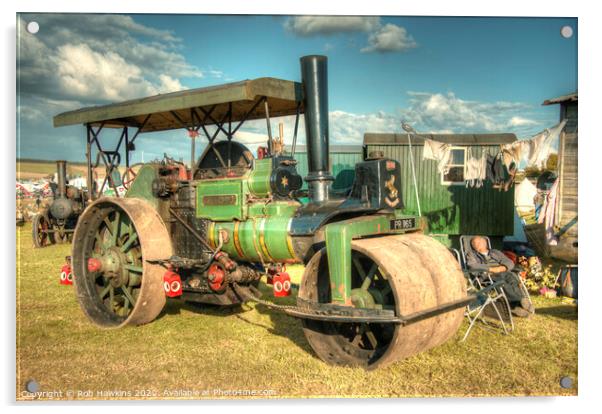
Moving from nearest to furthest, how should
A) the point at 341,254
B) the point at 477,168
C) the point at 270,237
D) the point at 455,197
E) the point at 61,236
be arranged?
the point at 341,254, the point at 270,237, the point at 477,168, the point at 455,197, the point at 61,236

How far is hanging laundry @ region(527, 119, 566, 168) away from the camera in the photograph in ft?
25.9

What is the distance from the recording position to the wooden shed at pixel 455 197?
1119cm

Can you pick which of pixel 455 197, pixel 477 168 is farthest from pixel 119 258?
pixel 455 197

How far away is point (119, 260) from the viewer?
5949 millimetres

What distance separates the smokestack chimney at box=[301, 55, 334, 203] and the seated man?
78.7 inches

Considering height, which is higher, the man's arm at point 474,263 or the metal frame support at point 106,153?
the metal frame support at point 106,153

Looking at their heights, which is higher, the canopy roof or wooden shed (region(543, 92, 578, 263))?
the canopy roof

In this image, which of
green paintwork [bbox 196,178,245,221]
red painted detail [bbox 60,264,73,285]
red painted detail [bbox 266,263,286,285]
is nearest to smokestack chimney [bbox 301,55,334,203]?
green paintwork [bbox 196,178,245,221]

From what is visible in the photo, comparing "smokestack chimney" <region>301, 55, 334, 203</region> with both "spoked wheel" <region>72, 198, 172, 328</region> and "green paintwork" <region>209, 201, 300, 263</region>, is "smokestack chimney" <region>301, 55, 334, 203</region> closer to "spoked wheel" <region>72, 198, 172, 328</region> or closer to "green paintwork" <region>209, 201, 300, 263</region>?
"green paintwork" <region>209, 201, 300, 263</region>

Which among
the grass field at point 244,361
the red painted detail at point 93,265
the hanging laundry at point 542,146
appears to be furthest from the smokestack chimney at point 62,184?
the hanging laundry at point 542,146

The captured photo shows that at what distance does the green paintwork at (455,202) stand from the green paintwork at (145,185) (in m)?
6.29

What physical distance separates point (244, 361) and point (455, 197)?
796 centimetres

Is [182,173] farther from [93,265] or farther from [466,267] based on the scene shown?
[466,267]

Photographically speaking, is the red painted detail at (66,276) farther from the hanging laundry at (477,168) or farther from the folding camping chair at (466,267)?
the hanging laundry at (477,168)
